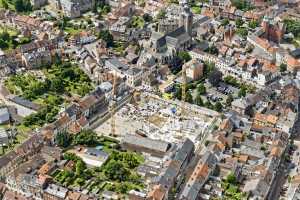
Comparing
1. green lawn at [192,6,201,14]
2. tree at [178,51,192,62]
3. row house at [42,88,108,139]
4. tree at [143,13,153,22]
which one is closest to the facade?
tree at [178,51,192,62]

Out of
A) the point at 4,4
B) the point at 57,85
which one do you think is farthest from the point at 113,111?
the point at 4,4

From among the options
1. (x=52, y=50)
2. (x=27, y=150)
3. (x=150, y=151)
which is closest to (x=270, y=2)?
(x=52, y=50)

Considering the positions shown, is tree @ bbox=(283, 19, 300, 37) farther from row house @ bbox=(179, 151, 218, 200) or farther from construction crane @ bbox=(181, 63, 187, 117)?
row house @ bbox=(179, 151, 218, 200)

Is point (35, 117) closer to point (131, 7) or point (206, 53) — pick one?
point (206, 53)

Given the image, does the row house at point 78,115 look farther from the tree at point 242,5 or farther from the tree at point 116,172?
the tree at point 242,5

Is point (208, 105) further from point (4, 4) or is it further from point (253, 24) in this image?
point (4, 4)

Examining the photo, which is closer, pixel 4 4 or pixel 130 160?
pixel 130 160
